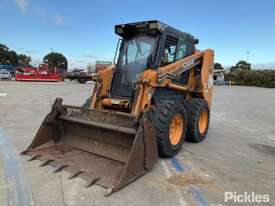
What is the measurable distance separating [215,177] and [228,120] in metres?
6.35

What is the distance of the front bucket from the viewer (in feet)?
14.5

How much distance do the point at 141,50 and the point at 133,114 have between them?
1745mm

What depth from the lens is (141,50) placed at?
249 inches

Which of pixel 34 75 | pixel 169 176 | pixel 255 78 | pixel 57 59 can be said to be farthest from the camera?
pixel 57 59

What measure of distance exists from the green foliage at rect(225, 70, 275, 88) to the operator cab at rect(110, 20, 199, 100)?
4576 centimetres

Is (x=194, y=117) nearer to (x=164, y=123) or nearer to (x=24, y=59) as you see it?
(x=164, y=123)

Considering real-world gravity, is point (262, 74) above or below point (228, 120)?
above

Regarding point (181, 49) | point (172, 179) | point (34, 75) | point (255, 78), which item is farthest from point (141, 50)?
point (255, 78)

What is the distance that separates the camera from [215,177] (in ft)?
15.6

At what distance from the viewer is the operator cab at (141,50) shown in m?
6.02

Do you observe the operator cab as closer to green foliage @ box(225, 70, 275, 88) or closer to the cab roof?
the cab roof

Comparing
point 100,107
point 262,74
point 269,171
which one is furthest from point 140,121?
point 262,74

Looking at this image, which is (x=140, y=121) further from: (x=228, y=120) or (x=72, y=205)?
(x=228, y=120)

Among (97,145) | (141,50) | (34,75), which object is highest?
(141,50)
